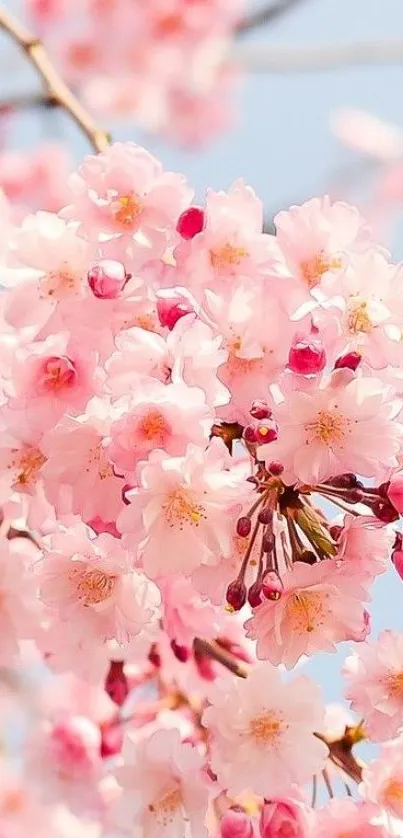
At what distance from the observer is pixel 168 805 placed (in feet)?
4.19

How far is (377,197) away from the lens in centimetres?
445

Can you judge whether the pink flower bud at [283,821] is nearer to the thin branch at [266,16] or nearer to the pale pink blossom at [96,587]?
the pale pink blossom at [96,587]

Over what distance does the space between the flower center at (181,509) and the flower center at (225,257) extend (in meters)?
0.28

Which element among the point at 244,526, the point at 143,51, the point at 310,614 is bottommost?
the point at 143,51

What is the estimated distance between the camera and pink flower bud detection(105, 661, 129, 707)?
1.57 meters

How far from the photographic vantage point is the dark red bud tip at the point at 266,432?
1.03 meters

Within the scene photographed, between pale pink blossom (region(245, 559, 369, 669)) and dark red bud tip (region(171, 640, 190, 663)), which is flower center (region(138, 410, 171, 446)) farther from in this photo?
dark red bud tip (region(171, 640, 190, 663))

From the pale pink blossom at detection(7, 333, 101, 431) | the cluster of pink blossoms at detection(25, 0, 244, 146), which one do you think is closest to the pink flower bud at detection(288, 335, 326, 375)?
the pale pink blossom at detection(7, 333, 101, 431)

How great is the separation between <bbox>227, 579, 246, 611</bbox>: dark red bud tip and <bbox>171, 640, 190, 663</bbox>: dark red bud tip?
368 mm

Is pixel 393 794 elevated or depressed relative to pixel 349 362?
depressed

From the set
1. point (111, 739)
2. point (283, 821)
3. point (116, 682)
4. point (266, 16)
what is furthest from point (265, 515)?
point (266, 16)

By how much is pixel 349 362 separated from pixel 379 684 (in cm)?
36

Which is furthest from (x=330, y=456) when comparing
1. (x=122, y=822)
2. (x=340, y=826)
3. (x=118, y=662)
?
(x=118, y=662)

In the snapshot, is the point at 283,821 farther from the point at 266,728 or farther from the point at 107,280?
the point at 107,280
